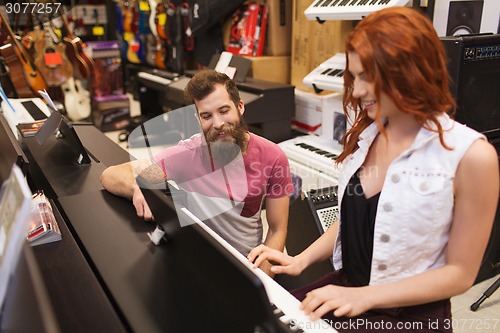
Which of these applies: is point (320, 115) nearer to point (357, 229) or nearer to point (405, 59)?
point (357, 229)

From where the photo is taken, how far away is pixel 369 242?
127 centimetres

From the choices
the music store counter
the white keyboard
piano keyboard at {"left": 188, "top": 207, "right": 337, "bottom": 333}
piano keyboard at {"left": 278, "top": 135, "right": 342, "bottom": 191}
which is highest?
the music store counter

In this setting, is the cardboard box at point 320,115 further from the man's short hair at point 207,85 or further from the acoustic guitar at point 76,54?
the acoustic guitar at point 76,54

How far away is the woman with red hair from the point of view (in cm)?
102

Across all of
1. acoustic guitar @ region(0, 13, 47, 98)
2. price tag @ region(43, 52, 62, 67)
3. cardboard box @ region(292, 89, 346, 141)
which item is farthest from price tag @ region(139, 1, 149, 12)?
cardboard box @ region(292, 89, 346, 141)

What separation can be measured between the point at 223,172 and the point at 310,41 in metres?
2.46

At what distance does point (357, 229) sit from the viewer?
4.19 feet

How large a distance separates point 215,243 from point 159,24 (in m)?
5.27

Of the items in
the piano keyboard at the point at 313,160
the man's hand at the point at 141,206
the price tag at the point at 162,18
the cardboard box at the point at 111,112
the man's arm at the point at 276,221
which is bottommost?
the cardboard box at the point at 111,112

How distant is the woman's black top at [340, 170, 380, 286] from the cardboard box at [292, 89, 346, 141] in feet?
6.26

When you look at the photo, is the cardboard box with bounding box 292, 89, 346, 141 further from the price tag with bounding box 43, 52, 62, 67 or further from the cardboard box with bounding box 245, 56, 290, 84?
the price tag with bounding box 43, 52, 62, 67

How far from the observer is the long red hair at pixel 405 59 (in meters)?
1.00

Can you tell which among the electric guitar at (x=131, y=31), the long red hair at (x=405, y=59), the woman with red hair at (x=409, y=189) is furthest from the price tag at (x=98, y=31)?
the long red hair at (x=405, y=59)

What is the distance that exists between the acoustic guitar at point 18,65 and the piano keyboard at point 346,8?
7.40ft
